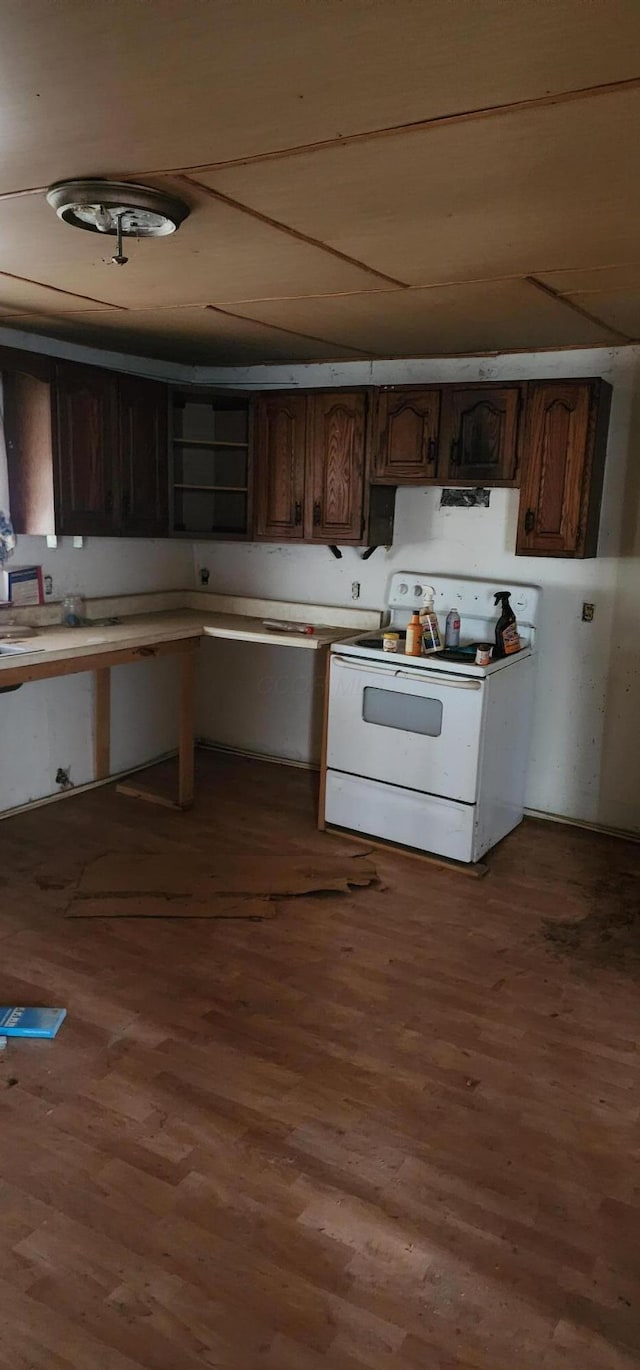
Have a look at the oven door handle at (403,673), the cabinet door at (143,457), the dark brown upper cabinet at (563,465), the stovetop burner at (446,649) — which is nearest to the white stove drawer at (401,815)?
the oven door handle at (403,673)

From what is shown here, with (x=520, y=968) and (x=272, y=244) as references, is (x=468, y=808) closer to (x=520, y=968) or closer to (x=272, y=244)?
(x=520, y=968)

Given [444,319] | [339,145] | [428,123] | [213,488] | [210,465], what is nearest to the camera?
[428,123]

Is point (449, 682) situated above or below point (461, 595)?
below

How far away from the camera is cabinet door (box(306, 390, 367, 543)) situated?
4.14 m

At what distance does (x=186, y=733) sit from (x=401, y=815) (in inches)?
44.7

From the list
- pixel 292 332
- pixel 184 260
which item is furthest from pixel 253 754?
pixel 184 260

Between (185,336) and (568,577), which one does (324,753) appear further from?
(185,336)

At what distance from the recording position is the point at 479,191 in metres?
1.83

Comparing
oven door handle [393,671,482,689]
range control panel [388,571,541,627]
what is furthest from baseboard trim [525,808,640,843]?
oven door handle [393,671,482,689]

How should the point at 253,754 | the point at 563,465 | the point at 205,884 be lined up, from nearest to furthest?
the point at 205,884, the point at 563,465, the point at 253,754

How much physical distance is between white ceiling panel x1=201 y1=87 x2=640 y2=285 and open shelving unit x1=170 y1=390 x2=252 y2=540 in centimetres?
215

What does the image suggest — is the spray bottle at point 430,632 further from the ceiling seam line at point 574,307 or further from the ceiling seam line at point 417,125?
the ceiling seam line at point 417,125

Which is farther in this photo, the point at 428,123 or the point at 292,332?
the point at 292,332

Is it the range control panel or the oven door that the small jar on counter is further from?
the range control panel
